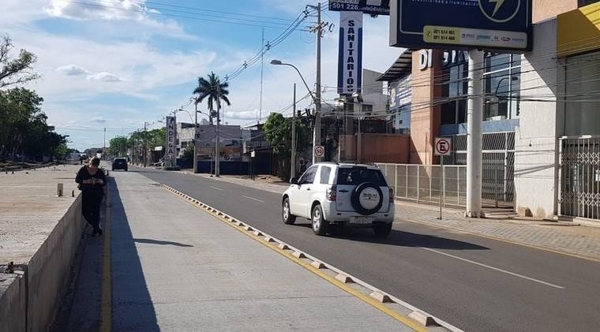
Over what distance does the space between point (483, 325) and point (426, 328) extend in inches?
30.2

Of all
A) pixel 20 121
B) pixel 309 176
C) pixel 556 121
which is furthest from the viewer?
pixel 20 121

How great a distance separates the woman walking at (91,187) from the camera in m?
14.0

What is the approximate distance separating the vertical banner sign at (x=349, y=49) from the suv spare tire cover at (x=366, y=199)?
28.1 metres


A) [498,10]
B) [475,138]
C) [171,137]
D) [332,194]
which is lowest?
[332,194]

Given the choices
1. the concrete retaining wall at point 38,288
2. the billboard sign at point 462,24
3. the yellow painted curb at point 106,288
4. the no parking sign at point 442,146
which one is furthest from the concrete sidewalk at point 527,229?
the concrete retaining wall at point 38,288

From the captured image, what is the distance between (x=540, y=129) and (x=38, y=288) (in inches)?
796

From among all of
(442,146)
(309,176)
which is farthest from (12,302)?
(442,146)

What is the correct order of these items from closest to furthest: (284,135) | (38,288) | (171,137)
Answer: (38,288) < (284,135) < (171,137)

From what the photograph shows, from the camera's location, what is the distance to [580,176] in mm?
20953

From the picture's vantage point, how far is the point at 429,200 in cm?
2970

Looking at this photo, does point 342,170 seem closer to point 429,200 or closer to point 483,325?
point 483,325

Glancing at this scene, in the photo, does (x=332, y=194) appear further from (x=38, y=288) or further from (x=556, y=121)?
(x=556, y=121)

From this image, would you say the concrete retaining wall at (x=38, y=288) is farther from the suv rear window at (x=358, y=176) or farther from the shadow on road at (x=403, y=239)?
the shadow on road at (x=403, y=239)

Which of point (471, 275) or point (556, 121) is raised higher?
point (556, 121)
